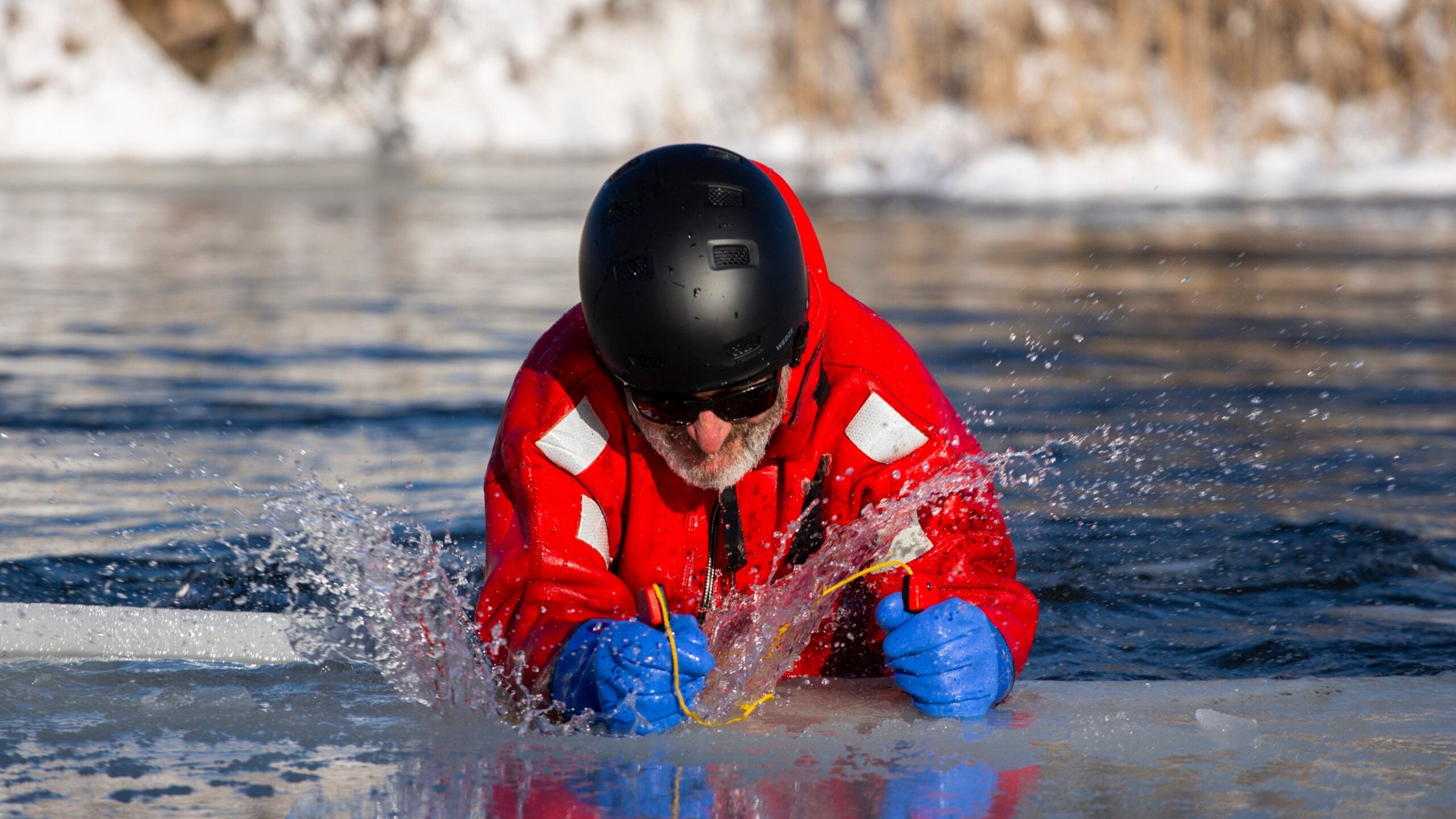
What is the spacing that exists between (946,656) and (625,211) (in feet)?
3.32

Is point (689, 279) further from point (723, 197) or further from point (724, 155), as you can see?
point (724, 155)

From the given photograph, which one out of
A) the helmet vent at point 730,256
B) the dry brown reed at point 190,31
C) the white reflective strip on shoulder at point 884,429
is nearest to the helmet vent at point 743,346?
the helmet vent at point 730,256

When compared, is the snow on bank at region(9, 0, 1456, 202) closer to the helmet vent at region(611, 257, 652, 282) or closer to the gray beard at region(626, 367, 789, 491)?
the gray beard at region(626, 367, 789, 491)

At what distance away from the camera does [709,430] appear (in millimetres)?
2943

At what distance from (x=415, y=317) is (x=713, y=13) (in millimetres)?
19310

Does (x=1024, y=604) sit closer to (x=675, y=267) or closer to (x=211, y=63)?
(x=675, y=267)

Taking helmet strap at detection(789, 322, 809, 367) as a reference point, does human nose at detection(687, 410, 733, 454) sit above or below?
below

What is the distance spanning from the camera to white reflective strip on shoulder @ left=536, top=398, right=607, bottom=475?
3.06 metres

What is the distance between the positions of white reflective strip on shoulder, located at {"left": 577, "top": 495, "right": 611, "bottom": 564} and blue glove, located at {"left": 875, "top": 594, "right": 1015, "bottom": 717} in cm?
57

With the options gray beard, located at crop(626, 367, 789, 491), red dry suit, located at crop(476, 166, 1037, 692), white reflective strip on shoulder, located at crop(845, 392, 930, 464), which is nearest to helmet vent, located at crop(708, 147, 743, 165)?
red dry suit, located at crop(476, 166, 1037, 692)

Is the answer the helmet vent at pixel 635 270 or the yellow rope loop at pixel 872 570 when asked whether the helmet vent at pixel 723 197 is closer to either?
the helmet vent at pixel 635 270

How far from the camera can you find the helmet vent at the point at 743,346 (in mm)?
2829

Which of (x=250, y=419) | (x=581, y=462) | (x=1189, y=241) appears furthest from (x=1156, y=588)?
(x=1189, y=241)

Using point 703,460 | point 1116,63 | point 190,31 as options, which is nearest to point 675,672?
point 703,460
